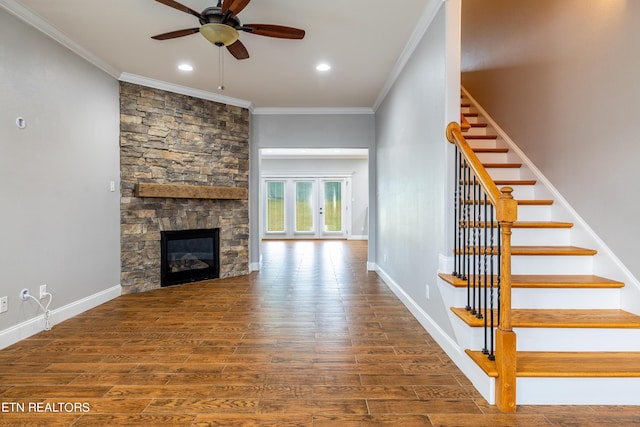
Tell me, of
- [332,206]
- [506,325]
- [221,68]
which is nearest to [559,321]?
[506,325]

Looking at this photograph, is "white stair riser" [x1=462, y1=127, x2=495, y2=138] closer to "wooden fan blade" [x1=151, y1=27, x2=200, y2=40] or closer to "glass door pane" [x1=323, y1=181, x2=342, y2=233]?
"wooden fan blade" [x1=151, y1=27, x2=200, y2=40]

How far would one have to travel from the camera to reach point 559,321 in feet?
6.79

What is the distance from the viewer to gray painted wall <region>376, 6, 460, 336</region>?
8.82ft

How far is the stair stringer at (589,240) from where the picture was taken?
2.20 meters

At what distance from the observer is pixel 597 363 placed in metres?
1.91

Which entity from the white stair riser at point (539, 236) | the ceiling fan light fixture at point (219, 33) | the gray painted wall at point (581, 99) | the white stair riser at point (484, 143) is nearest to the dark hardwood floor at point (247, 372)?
the white stair riser at point (539, 236)

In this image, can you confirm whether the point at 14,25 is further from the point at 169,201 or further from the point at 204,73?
the point at 169,201

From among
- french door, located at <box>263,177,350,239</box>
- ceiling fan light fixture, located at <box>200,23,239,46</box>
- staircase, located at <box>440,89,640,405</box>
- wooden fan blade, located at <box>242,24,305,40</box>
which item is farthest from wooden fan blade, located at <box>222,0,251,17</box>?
french door, located at <box>263,177,350,239</box>

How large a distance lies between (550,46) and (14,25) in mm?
4500

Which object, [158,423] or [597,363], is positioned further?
[597,363]


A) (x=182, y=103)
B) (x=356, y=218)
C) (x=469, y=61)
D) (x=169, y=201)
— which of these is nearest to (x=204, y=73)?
(x=182, y=103)

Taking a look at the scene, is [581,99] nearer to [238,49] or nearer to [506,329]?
[506,329]

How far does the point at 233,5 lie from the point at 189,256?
3.59m

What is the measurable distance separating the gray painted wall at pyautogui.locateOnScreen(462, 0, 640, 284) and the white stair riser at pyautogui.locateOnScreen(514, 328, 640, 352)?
46 centimetres
